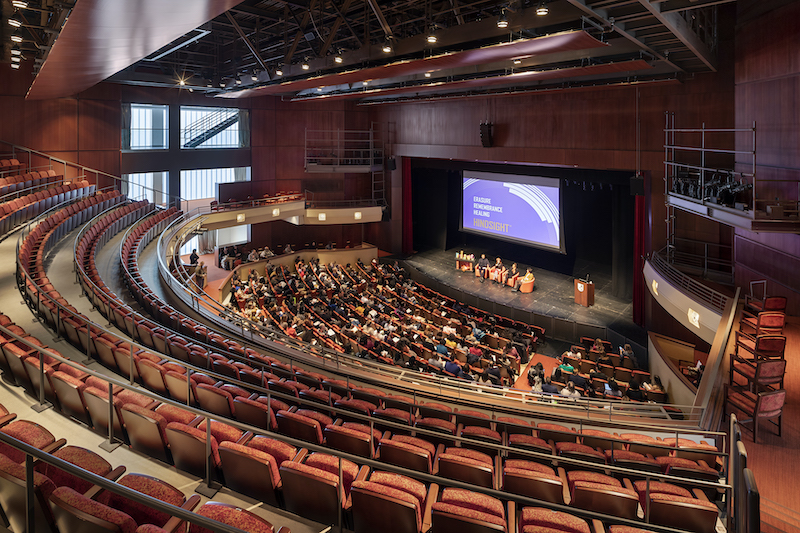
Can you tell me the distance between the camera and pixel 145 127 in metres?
20.5

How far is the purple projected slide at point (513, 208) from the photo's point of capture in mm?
19703

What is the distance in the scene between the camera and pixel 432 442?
221 inches

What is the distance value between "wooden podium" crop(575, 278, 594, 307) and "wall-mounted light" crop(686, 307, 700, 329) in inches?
267

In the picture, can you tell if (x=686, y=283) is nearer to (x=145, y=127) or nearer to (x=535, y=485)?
(x=535, y=485)

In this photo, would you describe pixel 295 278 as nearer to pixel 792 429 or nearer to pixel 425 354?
pixel 425 354

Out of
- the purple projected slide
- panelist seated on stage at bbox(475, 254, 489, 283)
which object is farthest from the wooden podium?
panelist seated on stage at bbox(475, 254, 489, 283)

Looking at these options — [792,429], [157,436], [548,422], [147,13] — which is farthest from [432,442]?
[147,13]

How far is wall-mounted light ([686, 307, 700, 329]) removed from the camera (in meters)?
10.2

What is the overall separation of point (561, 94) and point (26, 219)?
1593 cm

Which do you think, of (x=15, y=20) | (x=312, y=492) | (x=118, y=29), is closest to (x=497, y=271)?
(x=118, y=29)

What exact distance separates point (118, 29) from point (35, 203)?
8605 millimetres

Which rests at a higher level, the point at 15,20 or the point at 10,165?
the point at 15,20

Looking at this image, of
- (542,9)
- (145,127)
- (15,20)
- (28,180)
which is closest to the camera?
(542,9)

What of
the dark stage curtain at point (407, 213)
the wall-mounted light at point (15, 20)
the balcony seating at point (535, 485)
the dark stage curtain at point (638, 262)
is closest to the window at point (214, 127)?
the dark stage curtain at point (407, 213)
